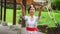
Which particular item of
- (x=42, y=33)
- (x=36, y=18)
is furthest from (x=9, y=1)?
(x=36, y=18)

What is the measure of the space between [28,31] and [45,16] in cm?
896

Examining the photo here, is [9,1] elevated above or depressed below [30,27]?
above

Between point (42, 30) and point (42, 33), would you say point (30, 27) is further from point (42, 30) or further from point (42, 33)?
point (42, 30)

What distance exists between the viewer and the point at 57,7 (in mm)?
12484

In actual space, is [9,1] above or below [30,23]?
above

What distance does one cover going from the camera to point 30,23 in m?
4.89

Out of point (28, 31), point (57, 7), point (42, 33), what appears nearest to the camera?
point (28, 31)

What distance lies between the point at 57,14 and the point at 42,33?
12.9 ft

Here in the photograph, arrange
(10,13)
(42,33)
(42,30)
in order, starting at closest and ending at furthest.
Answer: (42,33) < (42,30) < (10,13)

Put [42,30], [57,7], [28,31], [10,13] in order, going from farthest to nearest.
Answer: [10,13] < [57,7] < [42,30] < [28,31]

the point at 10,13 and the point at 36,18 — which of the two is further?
the point at 10,13

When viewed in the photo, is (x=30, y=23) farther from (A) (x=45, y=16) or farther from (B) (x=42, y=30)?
(A) (x=45, y=16)

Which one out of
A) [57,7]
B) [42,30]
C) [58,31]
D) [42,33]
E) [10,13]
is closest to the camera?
[58,31]

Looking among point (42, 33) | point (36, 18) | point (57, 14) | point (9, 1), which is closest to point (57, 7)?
point (57, 14)
